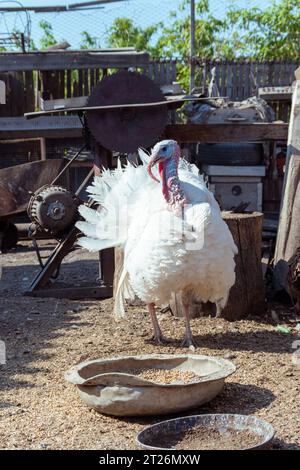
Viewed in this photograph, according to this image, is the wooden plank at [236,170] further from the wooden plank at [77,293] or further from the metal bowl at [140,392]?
the metal bowl at [140,392]

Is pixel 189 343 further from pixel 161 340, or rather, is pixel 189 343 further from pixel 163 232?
pixel 163 232

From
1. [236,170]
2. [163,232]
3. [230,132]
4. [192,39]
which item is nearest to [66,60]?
[192,39]

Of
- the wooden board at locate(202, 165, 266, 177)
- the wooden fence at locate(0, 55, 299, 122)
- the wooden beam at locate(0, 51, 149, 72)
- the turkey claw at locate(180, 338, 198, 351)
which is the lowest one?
the turkey claw at locate(180, 338, 198, 351)

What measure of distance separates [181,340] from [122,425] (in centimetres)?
196

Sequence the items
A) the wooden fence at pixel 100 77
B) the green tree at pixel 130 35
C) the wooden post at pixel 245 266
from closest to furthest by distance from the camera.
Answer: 1. the wooden post at pixel 245 266
2. the wooden fence at pixel 100 77
3. the green tree at pixel 130 35

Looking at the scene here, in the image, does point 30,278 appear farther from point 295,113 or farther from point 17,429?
point 17,429

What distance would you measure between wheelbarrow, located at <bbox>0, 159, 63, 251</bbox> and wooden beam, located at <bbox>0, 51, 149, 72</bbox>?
1.86 metres

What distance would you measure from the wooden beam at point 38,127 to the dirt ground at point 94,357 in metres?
3.38

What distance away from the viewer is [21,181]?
1009 centimetres

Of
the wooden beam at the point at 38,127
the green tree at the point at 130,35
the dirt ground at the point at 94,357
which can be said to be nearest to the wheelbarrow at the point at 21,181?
the dirt ground at the point at 94,357

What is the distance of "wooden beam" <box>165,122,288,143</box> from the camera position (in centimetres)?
806

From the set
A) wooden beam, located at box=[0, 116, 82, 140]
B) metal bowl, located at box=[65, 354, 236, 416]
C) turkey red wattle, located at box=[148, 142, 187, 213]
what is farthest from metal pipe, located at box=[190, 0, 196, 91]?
metal bowl, located at box=[65, 354, 236, 416]

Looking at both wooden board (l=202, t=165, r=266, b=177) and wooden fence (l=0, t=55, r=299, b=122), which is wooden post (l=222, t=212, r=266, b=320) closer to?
wooden board (l=202, t=165, r=266, b=177)

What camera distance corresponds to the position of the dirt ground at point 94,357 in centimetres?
462
